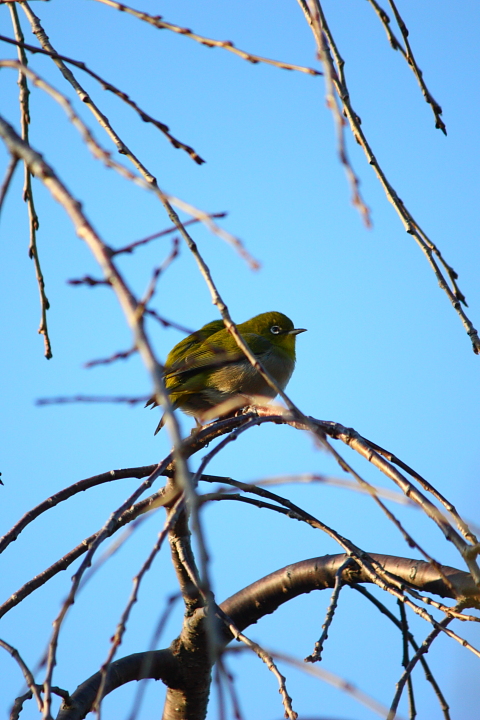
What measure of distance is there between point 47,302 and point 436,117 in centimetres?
170

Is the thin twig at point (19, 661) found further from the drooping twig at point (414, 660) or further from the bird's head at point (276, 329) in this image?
the bird's head at point (276, 329)

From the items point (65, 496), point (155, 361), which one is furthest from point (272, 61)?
point (65, 496)

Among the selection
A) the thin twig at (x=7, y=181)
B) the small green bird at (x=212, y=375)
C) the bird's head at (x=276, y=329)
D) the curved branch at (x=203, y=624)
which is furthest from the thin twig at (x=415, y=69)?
the bird's head at (x=276, y=329)

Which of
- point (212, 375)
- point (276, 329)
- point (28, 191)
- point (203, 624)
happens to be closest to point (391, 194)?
point (28, 191)

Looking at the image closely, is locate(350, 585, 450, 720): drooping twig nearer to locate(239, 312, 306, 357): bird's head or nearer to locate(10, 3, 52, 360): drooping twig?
locate(10, 3, 52, 360): drooping twig

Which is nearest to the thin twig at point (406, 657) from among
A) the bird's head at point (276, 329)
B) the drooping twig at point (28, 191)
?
the drooping twig at point (28, 191)

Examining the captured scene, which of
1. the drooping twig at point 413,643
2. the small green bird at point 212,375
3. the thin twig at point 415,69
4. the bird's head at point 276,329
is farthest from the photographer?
the bird's head at point 276,329

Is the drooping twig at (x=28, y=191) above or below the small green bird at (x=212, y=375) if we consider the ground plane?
below

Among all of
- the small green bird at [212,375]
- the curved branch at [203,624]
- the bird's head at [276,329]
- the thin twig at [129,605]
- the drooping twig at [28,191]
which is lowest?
the thin twig at [129,605]

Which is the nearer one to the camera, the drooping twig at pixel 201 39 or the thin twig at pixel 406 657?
the drooping twig at pixel 201 39

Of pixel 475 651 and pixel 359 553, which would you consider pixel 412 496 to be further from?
pixel 359 553

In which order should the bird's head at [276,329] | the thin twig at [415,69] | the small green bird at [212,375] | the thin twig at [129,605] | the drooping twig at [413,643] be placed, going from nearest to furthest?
1. the thin twig at [129,605]
2. the thin twig at [415,69]
3. the drooping twig at [413,643]
4. the small green bird at [212,375]
5. the bird's head at [276,329]

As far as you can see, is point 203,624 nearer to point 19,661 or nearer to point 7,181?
point 19,661

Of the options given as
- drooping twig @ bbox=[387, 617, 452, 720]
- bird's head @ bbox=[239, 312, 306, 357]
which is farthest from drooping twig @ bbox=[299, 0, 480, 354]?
bird's head @ bbox=[239, 312, 306, 357]
